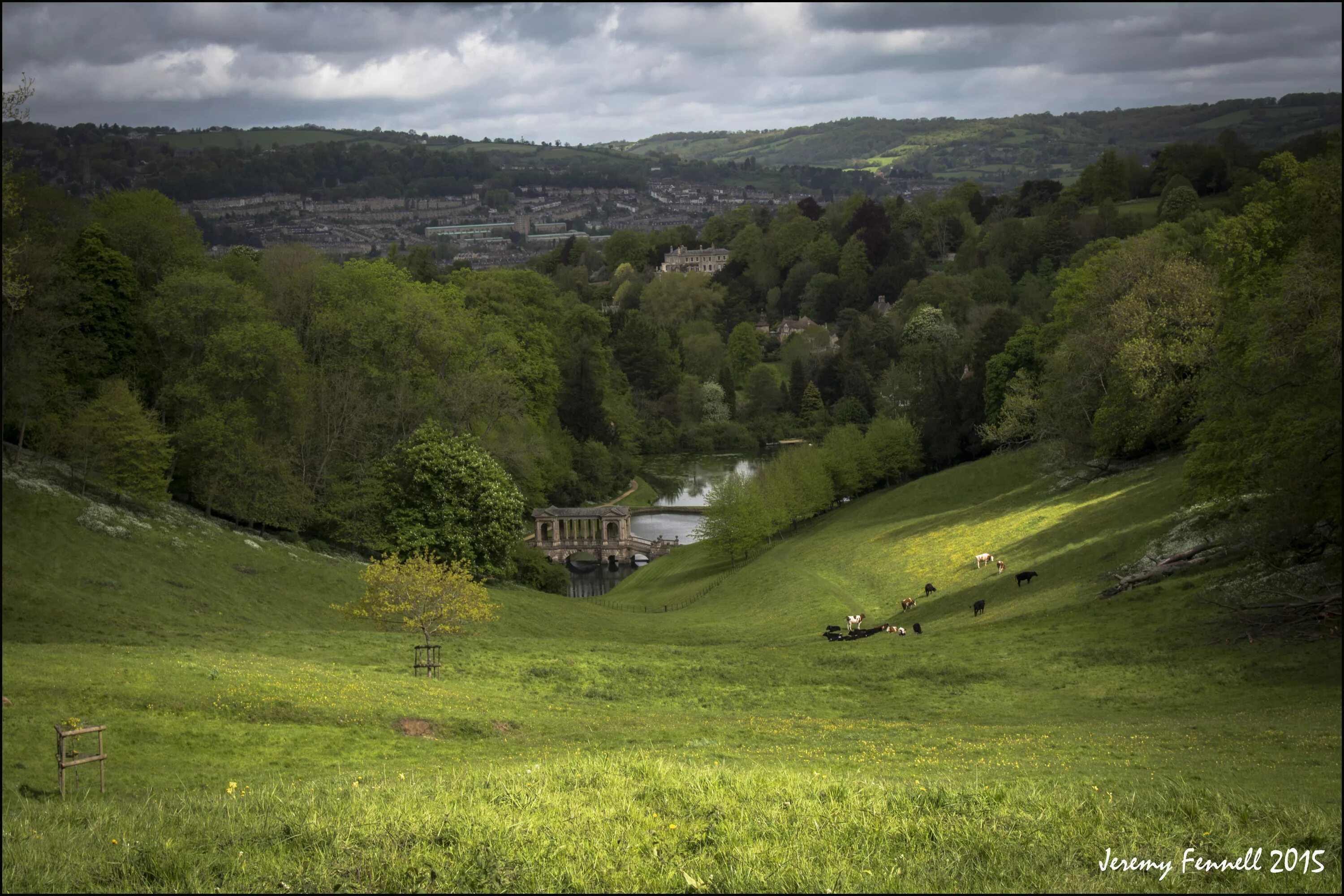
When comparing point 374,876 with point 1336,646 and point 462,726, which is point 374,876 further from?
point 1336,646

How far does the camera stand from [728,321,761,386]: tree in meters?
157

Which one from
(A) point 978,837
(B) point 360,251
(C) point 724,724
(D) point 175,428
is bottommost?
(C) point 724,724

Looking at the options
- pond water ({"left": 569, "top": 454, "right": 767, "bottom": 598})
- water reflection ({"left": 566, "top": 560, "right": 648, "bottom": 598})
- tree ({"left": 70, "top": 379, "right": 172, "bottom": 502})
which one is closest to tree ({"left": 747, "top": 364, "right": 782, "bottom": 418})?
pond water ({"left": 569, "top": 454, "right": 767, "bottom": 598})

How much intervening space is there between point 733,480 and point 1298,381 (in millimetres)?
48521

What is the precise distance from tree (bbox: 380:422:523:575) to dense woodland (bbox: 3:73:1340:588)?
15cm

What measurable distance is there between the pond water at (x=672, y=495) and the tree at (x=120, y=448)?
32.2m

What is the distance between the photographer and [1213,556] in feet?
106

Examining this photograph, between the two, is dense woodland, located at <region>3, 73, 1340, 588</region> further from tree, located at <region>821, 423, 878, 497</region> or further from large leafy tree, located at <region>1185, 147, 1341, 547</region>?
tree, located at <region>821, 423, 878, 497</region>

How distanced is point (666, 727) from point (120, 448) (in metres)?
29.0

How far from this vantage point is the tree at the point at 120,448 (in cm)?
4191

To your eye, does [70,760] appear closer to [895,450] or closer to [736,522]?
[736,522]

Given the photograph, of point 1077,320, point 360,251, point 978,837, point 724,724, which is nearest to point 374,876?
point 978,837

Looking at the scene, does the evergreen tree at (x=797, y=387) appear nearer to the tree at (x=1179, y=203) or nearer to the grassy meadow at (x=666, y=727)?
the tree at (x=1179, y=203)

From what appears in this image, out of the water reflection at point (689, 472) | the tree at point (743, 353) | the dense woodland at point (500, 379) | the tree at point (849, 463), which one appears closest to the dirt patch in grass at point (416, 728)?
the dense woodland at point (500, 379)
